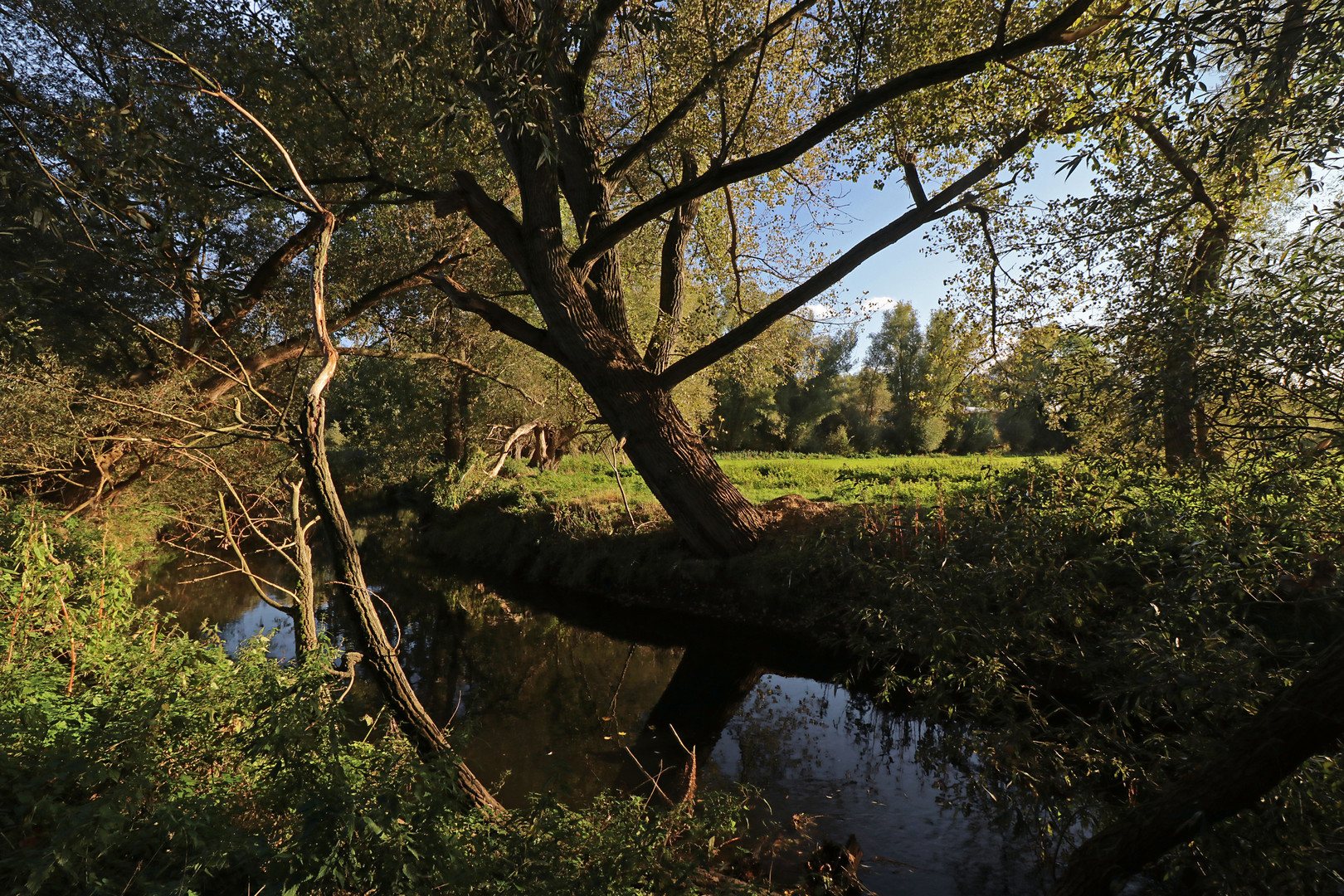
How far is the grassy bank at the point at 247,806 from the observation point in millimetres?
2760

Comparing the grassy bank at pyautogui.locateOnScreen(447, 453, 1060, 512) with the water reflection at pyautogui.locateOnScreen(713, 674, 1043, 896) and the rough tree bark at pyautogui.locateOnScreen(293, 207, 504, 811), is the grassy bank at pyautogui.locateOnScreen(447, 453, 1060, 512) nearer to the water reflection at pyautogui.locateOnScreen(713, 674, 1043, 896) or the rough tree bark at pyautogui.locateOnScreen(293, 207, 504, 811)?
the water reflection at pyautogui.locateOnScreen(713, 674, 1043, 896)

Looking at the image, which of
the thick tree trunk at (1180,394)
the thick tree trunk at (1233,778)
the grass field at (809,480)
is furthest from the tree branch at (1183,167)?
the grass field at (809,480)

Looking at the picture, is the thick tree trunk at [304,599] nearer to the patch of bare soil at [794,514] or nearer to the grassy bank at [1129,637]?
the grassy bank at [1129,637]

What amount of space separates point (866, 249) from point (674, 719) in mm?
6190

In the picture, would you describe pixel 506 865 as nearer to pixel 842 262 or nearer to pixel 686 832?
pixel 686 832

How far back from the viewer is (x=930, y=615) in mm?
5289

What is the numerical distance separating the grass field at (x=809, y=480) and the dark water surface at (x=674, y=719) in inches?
154

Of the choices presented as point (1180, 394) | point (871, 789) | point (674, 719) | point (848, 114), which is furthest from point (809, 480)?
point (1180, 394)

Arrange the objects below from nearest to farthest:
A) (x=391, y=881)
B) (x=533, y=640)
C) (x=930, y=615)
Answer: (x=391, y=881) → (x=930, y=615) → (x=533, y=640)

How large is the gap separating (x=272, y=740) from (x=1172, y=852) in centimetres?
487

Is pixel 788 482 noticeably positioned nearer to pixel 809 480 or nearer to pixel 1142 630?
pixel 809 480

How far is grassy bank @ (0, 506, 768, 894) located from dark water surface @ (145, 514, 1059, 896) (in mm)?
586

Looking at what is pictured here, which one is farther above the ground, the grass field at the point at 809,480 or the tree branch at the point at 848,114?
the tree branch at the point at 848,114

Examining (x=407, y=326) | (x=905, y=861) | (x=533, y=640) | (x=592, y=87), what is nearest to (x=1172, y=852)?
(x=905, y=861)
